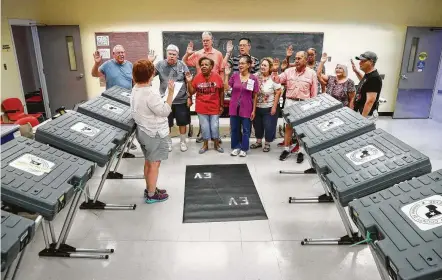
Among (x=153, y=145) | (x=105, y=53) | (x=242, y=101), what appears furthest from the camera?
(x=105, y=53)

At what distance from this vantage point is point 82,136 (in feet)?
8.23

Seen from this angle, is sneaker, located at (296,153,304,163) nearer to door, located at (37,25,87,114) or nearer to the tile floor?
the tile floor

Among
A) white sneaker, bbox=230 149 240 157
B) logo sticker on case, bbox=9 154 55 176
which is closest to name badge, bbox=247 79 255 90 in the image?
white sneaker, bbox=230 149 240 157

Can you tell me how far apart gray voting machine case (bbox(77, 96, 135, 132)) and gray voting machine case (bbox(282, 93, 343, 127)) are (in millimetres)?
1594

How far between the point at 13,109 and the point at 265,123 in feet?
13.1

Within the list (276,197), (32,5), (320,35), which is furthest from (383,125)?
(32,5)

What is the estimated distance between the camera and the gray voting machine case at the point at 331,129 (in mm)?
2525

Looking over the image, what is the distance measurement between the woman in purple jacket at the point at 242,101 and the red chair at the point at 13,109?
327cm

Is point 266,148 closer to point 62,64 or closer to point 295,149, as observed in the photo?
point 295,149

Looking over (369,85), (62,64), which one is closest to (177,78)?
(369,85)

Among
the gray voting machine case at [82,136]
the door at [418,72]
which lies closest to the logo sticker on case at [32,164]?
the gray voting machine case at [82,136]

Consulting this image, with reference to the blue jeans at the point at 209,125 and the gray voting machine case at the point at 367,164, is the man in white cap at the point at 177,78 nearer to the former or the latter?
the blue jeans at the point at 209,125

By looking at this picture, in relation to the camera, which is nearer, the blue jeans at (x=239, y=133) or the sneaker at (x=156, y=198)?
the sneaker at (x=156, y=198)

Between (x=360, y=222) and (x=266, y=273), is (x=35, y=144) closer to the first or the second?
(x=266, y=273)
